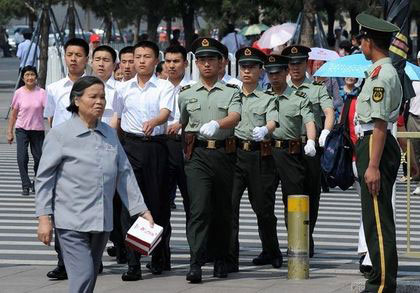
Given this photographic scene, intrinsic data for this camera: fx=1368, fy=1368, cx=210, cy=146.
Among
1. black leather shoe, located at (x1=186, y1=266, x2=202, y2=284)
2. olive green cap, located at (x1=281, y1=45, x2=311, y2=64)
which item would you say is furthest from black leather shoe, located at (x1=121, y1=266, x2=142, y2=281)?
olive green cap, located at (x1=281, y1=45, x2=311, y2=64)

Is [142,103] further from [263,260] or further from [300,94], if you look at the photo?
[263,260]

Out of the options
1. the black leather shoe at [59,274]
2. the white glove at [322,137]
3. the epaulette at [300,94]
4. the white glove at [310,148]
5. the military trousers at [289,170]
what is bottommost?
the black leather shoe at [59,274]

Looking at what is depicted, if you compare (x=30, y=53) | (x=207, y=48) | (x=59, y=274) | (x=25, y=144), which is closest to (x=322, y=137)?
(x=207, y=48)

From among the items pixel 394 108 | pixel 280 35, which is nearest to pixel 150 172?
pixel 394 108

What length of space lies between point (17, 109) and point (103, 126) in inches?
394

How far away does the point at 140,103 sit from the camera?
1196 cm

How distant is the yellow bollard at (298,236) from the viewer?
11320 millimetres

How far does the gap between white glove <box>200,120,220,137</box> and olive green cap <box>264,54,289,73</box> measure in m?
1.59

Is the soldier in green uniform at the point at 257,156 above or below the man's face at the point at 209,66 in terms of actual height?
below

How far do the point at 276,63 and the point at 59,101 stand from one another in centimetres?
207

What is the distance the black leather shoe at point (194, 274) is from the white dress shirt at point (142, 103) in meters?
1.35

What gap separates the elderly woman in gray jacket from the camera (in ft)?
28.0

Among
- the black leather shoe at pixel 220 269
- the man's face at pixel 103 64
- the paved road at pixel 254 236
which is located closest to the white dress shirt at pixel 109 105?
the man's face at pixel 103 64

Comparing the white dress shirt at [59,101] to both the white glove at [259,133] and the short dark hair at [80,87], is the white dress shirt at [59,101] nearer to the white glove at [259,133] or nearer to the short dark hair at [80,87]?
the white glove at [259,133]
